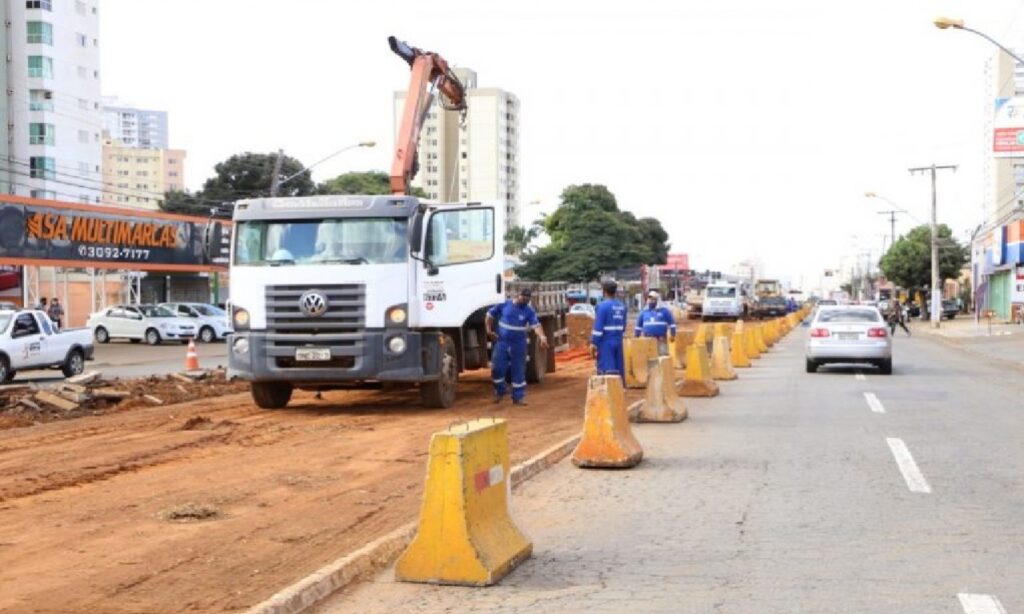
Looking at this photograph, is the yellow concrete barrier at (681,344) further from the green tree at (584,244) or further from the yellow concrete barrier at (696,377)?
the green tree at (584,244)

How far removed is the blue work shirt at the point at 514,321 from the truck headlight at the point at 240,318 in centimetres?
370

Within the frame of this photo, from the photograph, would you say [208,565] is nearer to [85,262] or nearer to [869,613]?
[869,613]

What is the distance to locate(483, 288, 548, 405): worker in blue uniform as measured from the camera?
54.3 ft

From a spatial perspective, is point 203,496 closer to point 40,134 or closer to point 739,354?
point 739,354

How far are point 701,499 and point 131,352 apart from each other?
3306 cm

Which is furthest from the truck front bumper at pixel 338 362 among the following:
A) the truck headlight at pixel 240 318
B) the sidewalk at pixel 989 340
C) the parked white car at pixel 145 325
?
the parked white car at pixel 145 325

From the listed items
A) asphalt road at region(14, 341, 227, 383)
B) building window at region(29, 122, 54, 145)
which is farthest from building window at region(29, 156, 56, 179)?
asphalt road at region(14, 341, 227, 383)

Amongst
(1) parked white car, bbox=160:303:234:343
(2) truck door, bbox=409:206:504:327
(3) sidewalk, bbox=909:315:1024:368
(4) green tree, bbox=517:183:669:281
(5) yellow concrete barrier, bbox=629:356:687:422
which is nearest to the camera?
(5) yellow concrete barrier, bbox=629:356:687:422

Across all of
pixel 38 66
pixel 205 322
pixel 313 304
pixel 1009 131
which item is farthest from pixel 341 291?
pixel 38 66

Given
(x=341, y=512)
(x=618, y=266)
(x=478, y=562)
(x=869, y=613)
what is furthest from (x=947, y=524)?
(x=618, y=266)

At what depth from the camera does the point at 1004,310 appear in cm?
6725

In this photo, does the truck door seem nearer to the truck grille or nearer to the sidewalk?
the truck grille

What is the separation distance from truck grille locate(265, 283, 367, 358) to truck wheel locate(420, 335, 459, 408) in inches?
54.5

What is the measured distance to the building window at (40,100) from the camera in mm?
75750
